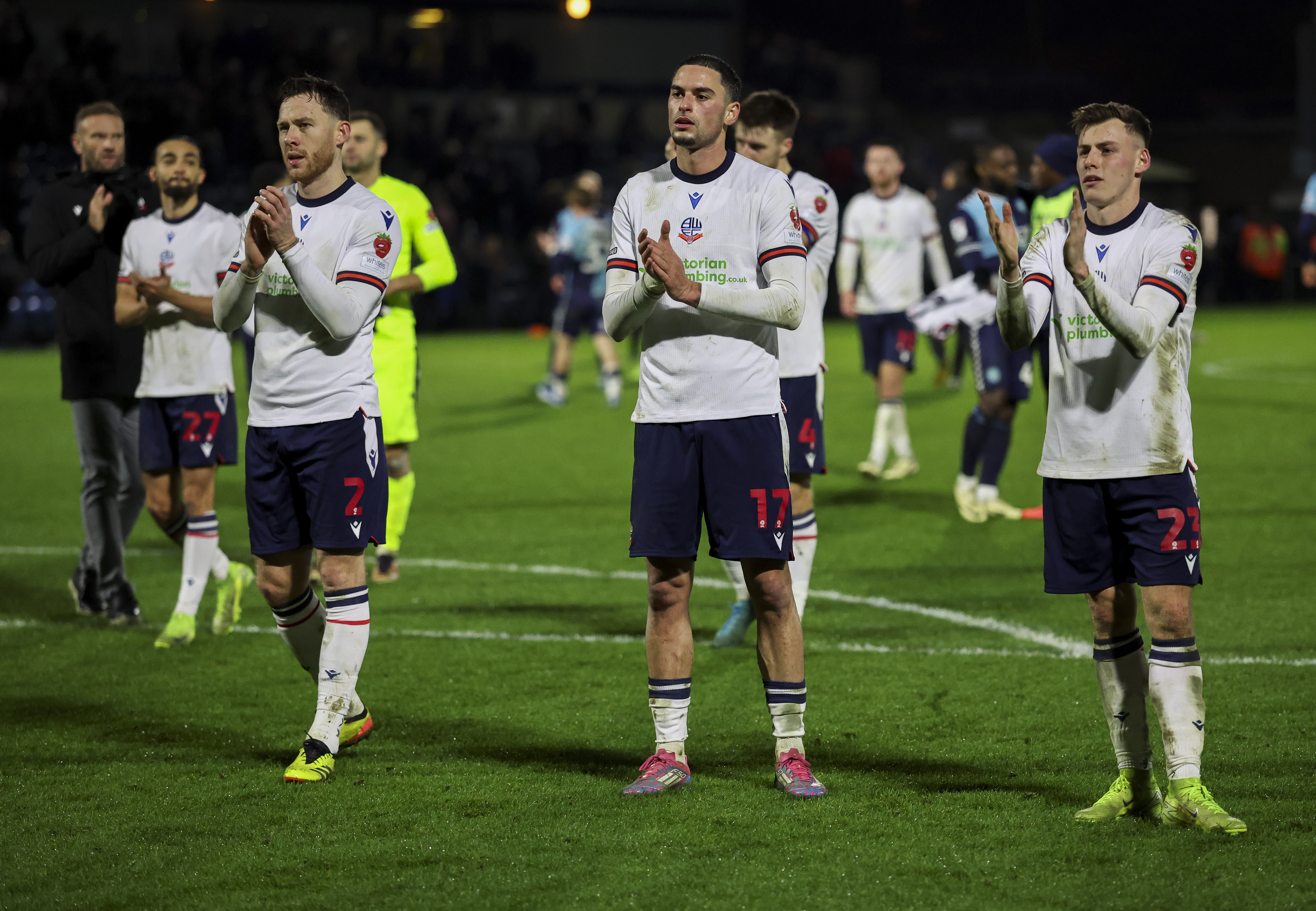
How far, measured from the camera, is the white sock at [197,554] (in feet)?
22.0

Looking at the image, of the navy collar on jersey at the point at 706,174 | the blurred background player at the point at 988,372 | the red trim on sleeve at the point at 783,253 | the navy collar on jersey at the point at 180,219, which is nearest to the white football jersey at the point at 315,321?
the navy collar on jersey at the point at 706,174

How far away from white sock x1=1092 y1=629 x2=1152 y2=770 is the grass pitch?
226 mm

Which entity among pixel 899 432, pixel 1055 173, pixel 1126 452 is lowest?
pixel 899 432

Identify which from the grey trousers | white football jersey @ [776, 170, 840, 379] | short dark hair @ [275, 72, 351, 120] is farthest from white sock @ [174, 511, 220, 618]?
white football jersey @ [776, 170, 840, 379]

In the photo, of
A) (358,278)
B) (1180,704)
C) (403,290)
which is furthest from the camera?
(403,290)

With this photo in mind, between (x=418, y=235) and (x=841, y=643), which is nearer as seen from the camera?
(x=841, y=643)

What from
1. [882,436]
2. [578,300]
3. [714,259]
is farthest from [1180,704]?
[578,300]

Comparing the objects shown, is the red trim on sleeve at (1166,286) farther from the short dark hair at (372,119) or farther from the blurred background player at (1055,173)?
the short dark hair at (372,119)

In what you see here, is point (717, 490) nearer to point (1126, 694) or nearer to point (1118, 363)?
point (1118, 363)

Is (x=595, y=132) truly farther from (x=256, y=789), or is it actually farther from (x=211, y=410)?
(x=256, y=789)

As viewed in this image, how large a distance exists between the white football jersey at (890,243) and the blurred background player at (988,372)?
2.02 meters

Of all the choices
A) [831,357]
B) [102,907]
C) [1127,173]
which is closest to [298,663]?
[102,907]

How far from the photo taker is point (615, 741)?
17.0ft

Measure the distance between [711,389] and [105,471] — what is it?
365cm
